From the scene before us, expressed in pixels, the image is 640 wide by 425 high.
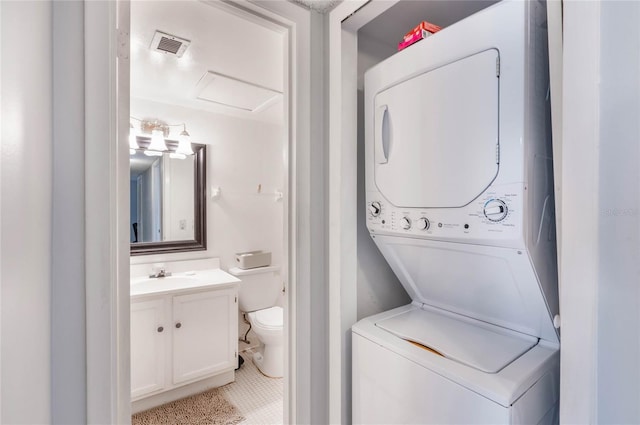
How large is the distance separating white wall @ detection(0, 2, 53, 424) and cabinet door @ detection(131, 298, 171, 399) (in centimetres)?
143

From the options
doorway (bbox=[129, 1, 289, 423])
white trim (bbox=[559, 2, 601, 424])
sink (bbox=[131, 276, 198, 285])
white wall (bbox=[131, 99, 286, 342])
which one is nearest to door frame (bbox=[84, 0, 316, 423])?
doorway (bbox=[129, 1, 289, 423])

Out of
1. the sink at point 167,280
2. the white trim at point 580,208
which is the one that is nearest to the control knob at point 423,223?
the white trim at point 580,208

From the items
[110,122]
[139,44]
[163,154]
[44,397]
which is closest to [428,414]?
[44,397]

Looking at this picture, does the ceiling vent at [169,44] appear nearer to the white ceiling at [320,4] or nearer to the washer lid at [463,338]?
the white ceiling at [320,4]

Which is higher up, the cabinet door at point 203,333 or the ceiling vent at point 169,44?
the ceiling vent at point 169,44

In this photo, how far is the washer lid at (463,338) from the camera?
951mm

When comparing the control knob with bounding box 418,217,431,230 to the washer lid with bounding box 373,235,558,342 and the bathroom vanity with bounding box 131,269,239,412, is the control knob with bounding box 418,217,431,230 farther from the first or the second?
the bathroom vanity with bounding box 131,269,239,412

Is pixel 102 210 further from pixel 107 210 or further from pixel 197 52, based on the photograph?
pixel 197 52

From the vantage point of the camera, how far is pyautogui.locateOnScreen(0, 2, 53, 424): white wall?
508 mm

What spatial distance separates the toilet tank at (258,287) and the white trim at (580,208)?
257 cm

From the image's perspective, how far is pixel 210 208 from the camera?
9.70 feet

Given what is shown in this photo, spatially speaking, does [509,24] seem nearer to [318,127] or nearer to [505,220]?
[505,220]

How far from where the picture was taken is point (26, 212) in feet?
2.03

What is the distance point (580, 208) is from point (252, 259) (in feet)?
8.89
